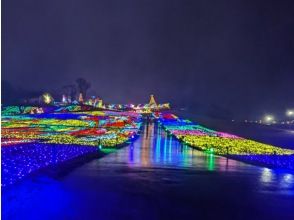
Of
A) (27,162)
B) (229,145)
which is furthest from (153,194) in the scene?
(229,145)

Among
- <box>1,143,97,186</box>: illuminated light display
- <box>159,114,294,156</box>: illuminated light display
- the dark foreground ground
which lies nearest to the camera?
the dark foreground ground

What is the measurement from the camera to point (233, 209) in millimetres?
16766

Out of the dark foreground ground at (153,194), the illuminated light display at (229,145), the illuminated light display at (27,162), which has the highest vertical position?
the illuminated light display at (229,145)

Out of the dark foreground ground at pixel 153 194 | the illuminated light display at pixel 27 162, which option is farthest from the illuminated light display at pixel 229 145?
the illuminated light display at pixel 27 162

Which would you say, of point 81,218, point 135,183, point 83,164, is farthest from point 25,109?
point 81,218

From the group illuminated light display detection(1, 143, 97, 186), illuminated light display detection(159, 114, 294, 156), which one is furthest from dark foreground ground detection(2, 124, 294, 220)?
illuminated light display detection(159, 114, 294, 156)

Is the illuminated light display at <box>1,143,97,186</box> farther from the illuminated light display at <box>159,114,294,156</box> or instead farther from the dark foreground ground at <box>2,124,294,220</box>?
the illuminated light display at <box>159,114,294,156</box>

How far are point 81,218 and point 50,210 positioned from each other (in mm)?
1513

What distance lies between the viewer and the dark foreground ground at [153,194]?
15.4m

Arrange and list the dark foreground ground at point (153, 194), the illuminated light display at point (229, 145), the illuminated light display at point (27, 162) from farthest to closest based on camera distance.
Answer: the illuminated light display at point (229, 145)
the illuminated light display at point (27, 162)
the dark foreground ground at point (153, 194)

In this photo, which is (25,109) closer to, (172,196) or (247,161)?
(247,161)

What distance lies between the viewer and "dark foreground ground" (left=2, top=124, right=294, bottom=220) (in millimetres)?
15375

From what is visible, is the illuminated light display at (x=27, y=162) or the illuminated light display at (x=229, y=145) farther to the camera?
the illuminated light display at (x=229, y=145)

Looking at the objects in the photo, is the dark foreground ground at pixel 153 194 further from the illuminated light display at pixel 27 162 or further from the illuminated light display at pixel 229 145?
the illuminated light display at pixel 229 145
